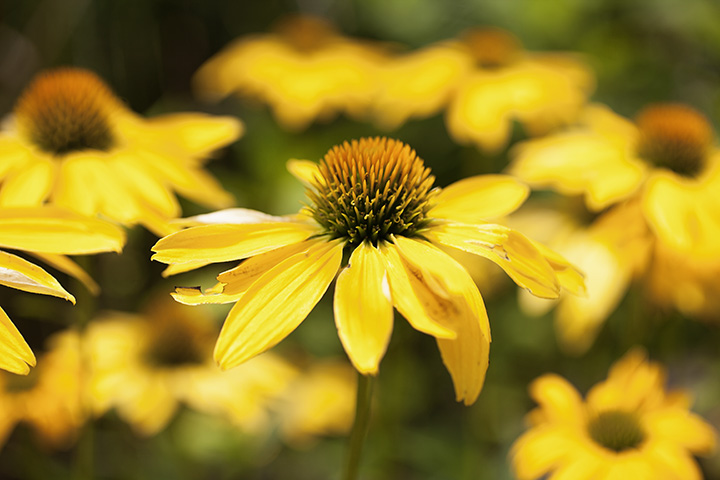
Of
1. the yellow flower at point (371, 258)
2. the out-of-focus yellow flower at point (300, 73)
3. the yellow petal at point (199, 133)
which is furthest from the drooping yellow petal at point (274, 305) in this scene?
the out-of-focus yellow flower at point (300, 73)

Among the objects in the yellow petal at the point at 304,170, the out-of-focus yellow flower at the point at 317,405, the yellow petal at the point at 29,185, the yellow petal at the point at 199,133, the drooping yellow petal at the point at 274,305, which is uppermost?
the drooping yellow petal at the point at 274,305

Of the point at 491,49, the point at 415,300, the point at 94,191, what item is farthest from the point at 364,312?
the point at 491,49

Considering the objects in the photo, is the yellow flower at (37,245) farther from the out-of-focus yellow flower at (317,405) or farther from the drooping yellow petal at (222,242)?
the out-of-focus yellow flower at (317,405)

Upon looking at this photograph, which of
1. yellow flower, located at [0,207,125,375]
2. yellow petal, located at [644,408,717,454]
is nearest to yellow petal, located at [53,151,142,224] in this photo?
yellow flower, located at [0,207,125,375]

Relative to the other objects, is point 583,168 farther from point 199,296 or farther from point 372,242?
point 199,296

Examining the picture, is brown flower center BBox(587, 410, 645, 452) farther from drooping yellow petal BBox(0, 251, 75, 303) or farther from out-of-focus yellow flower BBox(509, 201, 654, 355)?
drooping yellow petal BBox(0, 251, 75, 303)

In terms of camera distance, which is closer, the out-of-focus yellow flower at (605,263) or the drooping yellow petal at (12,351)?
the drooping yellow petal at (12,351)
